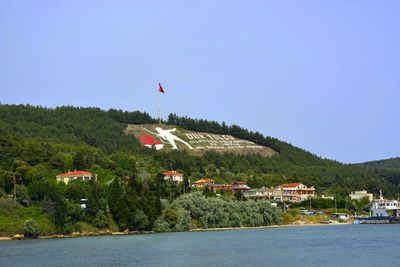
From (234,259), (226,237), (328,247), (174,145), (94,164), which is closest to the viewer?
(234,259)

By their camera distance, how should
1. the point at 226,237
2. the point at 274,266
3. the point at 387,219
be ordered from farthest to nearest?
the point at 387,219, the point at 226,237, the point at 274,266

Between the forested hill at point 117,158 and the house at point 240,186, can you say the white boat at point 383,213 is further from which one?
the house at point 240,186

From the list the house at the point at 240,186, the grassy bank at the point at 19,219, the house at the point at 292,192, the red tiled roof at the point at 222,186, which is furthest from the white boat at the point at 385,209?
the grassy bank at the point at 19,219

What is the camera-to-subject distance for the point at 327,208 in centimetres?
13650

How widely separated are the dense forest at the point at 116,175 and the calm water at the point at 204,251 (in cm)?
713

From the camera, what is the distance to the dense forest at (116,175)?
90938 millimetres

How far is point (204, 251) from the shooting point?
2539 inches

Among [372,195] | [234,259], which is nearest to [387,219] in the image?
[372,195]

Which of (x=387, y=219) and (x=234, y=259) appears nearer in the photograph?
(x=234, y=259)

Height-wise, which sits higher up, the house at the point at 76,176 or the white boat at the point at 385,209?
the house at the point at 76,176

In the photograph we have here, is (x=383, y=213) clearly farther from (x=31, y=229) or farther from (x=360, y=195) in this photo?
(x=31, y=229)

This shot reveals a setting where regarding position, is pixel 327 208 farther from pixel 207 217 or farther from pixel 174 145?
pixel 174 145

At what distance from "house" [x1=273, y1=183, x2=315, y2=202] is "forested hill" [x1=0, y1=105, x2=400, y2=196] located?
19.1ft

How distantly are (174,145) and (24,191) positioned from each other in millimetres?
101882
